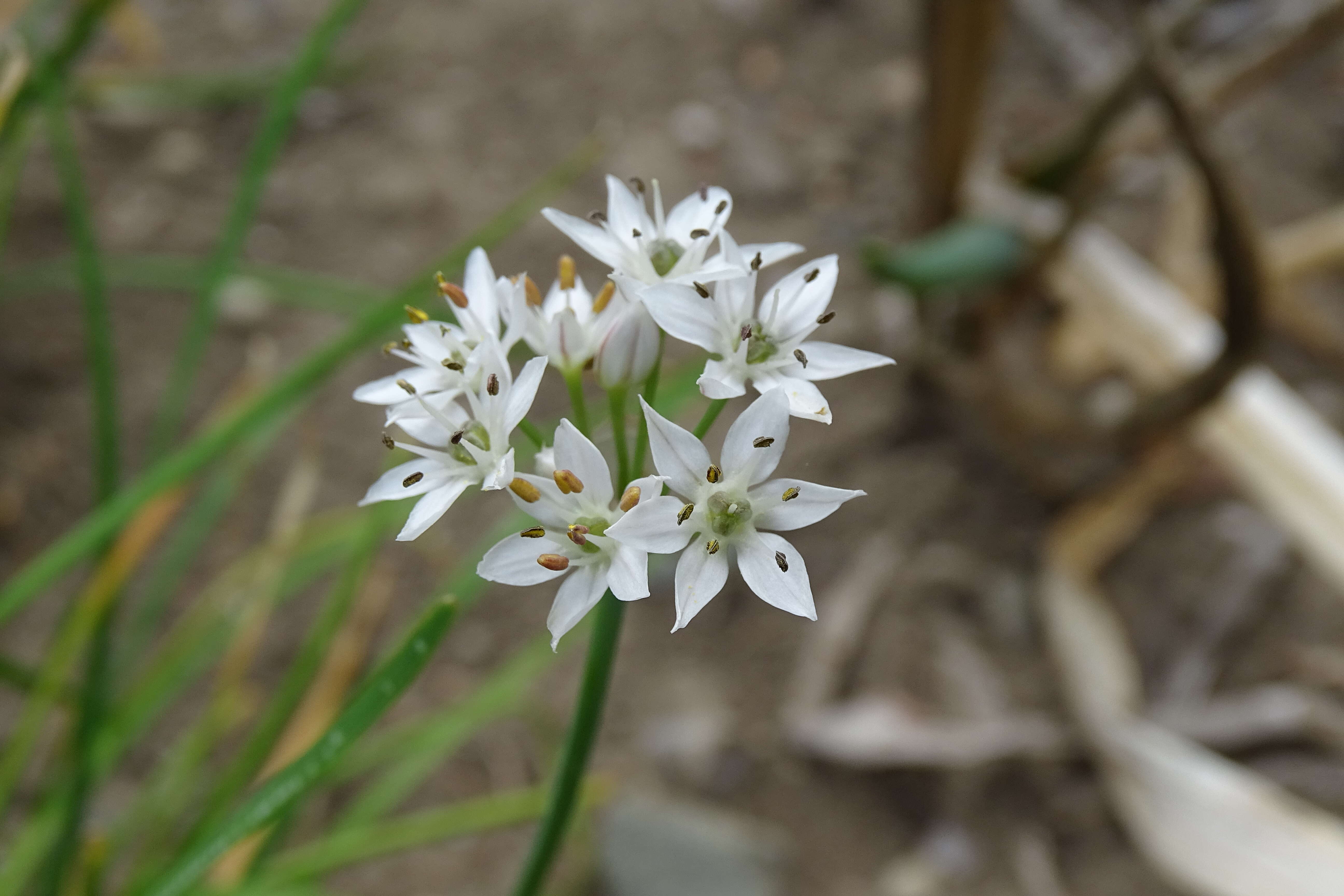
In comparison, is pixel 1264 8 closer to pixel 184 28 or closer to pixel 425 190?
pixel 425 190

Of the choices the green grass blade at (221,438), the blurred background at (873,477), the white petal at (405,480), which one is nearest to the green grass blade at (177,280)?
Result: the blurred background at (873,477)

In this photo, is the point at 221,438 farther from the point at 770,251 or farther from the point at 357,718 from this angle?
the point at 770,251

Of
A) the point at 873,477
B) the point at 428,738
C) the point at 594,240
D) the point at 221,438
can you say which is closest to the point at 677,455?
the point at 594,240

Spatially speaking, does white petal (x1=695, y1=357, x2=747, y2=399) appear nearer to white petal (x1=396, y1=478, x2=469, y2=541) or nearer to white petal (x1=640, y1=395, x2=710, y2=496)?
white petal (x1=640, y1=395, x2=710, y2=496)

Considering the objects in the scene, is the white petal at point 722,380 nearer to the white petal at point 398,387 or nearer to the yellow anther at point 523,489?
the yellow anther at point 523,489

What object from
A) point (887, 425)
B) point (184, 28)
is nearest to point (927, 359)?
point (887, 425)

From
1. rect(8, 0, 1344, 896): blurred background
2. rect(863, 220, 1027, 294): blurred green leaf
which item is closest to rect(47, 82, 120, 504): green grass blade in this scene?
rect(8, 0, 1344, 896): blurred background
